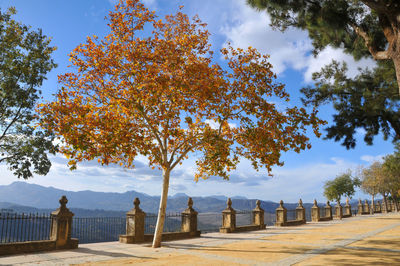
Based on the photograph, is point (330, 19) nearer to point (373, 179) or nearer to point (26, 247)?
point (26, 247)

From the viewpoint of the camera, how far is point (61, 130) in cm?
1213

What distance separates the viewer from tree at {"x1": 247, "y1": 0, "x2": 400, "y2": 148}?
1255cm

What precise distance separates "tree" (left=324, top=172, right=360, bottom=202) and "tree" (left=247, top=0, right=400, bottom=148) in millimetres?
40740

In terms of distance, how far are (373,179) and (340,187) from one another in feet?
23.3

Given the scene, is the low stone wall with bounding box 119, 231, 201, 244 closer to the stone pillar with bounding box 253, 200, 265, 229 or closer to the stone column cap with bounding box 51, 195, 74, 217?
the stone column cap with bounding box 51, 195, 74, 217

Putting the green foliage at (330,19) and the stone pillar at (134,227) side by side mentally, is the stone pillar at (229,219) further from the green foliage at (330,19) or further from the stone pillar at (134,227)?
the green foliage at (330,19)

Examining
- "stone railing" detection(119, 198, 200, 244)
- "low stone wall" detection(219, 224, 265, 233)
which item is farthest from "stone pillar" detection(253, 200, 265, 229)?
"stone railing" detection(119, 198, 200, 244)

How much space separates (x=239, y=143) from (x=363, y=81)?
9.44 metres

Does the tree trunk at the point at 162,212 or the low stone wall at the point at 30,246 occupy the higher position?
the tree trunk at the point at 162,212

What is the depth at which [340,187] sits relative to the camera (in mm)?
56562

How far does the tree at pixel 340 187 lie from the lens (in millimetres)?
55906

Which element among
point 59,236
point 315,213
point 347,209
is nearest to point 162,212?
point 59,236

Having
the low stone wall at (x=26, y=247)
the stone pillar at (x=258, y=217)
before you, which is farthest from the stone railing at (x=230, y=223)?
the low stone wall at (x=26, y=247)

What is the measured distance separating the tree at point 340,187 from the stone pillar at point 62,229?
52427mm
